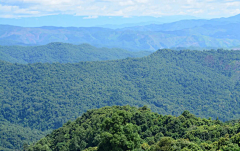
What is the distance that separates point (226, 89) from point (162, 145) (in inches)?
6746

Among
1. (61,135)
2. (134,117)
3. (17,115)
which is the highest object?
(134,117)

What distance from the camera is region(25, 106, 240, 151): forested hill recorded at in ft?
134

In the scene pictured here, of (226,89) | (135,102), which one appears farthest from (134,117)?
(226,89)

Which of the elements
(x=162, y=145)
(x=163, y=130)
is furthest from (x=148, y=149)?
(x=163, y=130)

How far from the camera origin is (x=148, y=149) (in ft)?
146

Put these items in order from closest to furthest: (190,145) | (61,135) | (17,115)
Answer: (190,145) < (61,135) < (17,115)

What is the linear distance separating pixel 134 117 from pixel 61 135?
19.8 metres

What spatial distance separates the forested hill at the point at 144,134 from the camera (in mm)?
40875

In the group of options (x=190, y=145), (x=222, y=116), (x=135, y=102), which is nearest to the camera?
(x=190, y=145)

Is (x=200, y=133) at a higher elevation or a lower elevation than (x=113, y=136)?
lower

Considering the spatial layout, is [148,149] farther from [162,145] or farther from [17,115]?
[17,115]

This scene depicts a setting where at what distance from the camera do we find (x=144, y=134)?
198 ft

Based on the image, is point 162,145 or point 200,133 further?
point 200,133

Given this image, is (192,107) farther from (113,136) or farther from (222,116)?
(113,136)
